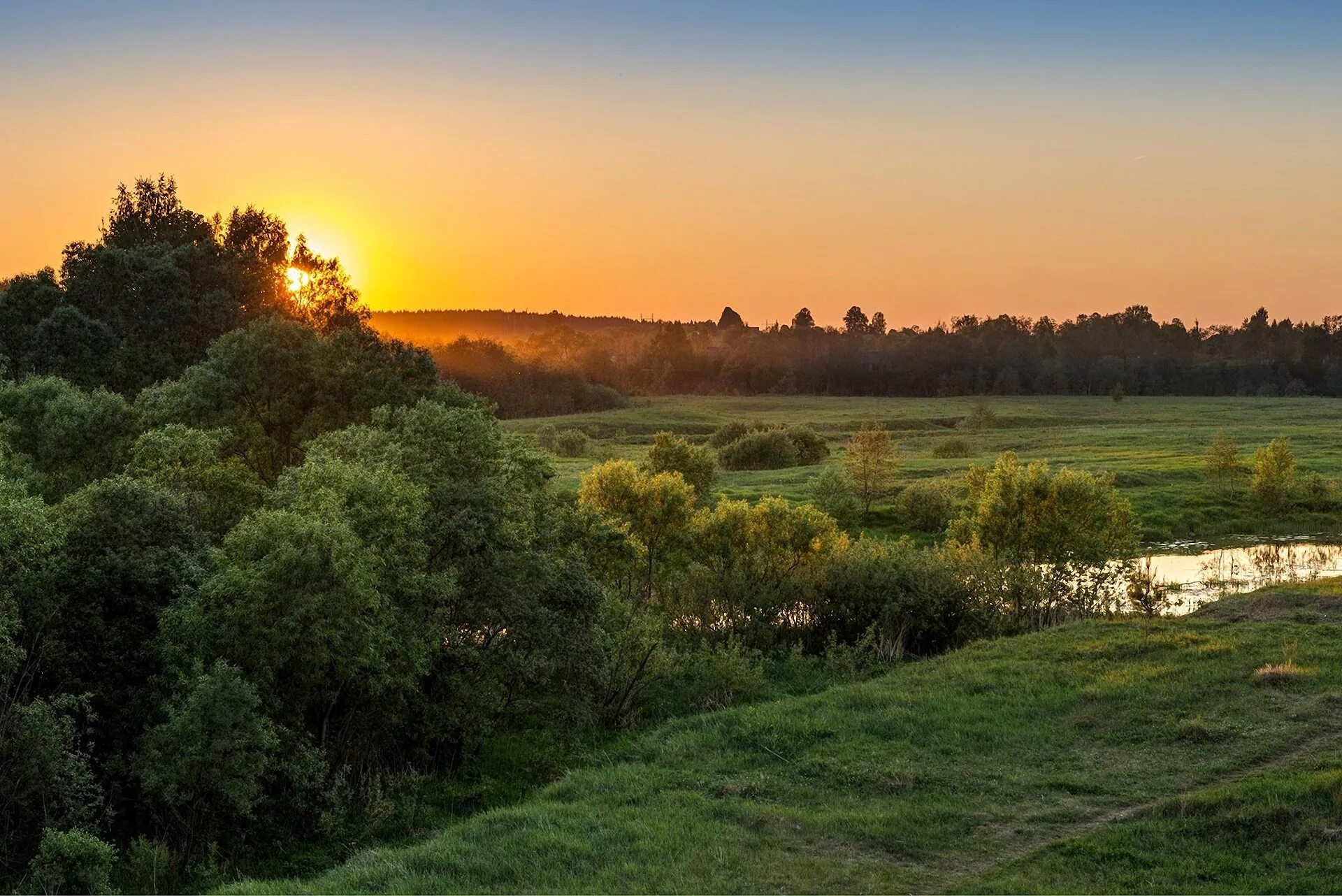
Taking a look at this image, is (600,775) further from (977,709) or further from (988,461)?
(988,461)

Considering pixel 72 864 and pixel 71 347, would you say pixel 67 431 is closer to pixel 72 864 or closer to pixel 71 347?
pixel 71 347

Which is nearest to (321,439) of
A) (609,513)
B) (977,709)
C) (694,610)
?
(609,513)

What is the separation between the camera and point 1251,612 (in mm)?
38656

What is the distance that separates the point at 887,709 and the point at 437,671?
11775 mm

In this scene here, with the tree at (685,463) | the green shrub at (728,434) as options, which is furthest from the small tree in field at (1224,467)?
the green shrub at (728,434)

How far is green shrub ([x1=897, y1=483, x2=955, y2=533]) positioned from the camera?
7106 cm

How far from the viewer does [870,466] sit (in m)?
78.8

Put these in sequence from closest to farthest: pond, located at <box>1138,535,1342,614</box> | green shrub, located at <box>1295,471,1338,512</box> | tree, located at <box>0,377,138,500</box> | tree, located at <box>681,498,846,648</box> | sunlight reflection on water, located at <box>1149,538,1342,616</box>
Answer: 1. tree, located at <box>0,377,138,500</box>
2. tree, located at <box>681,498,846,648</box>
3. sunlight reflection on water, located at <box>1149,538,1342,616</box>
4. pond, located at <box>1138,535,1342,614</box>
5. green shrub, located at <box>1295,471,1338,512</box>

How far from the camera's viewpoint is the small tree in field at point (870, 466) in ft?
258

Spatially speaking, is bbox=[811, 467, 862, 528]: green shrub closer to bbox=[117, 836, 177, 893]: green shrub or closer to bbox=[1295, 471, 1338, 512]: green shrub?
bbox=[1295, 471, 1338, 512]: green shrub

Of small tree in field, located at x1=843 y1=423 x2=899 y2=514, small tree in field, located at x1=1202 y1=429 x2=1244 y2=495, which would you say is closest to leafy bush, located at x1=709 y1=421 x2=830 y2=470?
small tree in field, located at x1=843 y1=423 x2=899 y2=514

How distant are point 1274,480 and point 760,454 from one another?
48996 mm

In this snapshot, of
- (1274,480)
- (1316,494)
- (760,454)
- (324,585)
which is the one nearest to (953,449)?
(760,454)

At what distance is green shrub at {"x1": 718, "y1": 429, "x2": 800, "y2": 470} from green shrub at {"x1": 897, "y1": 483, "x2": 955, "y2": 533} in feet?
126
